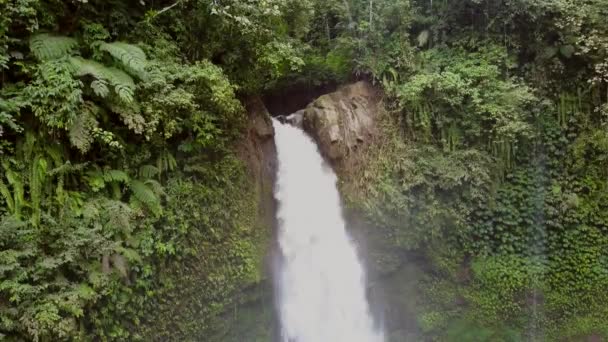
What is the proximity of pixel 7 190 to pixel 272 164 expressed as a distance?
445 centimetres

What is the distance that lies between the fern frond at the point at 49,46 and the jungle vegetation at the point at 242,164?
0.09 feet

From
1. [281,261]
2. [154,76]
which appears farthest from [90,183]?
[281,261]

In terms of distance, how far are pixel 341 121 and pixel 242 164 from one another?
2375 mm

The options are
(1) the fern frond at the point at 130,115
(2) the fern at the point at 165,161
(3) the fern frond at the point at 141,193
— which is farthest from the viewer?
(2) the fern at the point at 165,161

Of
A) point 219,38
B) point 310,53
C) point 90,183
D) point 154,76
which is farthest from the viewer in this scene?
point 310,53

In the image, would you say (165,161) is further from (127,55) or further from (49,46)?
(49,46)

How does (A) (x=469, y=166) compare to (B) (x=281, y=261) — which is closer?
(B) (x=281, y=261)

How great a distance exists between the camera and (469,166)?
884 centimetres

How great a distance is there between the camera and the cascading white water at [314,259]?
8.32 metres

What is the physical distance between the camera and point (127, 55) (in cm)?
567

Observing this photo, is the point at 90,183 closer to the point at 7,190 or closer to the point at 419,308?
the point at 7,190

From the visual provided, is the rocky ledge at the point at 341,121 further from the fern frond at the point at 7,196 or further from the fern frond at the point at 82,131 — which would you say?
the fern frond at the point at 7,196

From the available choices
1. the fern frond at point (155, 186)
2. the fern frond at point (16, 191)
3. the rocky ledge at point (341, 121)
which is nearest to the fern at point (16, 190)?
the fern frond at point (16, 191)

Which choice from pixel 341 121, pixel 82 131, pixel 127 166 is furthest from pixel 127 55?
pixel 341 121
